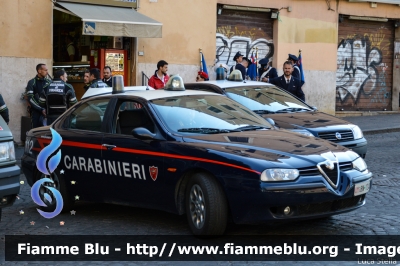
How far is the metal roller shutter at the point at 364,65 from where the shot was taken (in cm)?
2570

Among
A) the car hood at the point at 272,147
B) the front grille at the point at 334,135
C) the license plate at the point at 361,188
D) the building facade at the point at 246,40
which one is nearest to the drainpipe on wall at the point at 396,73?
the building facade at the point at 246,40

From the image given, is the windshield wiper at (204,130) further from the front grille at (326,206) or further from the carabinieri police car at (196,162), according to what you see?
the front grille at (326,206)

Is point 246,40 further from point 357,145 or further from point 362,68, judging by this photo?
point 357,145

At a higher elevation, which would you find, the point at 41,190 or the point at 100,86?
the point at 100,86

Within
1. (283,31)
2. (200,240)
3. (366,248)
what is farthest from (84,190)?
(283,31)

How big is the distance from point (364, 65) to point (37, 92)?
13.6 m

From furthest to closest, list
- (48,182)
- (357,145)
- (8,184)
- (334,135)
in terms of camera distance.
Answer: (357,145), (334,135), (48,182), (8,184)

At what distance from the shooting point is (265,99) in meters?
12.6

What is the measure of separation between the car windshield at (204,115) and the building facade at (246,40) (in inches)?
338

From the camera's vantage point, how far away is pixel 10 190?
277 inches

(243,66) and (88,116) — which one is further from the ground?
(243,66)

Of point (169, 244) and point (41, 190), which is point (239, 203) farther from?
point (41, 190)

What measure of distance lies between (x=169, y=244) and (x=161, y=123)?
1.35 m

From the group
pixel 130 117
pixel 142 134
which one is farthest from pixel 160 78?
pixel 142 134
